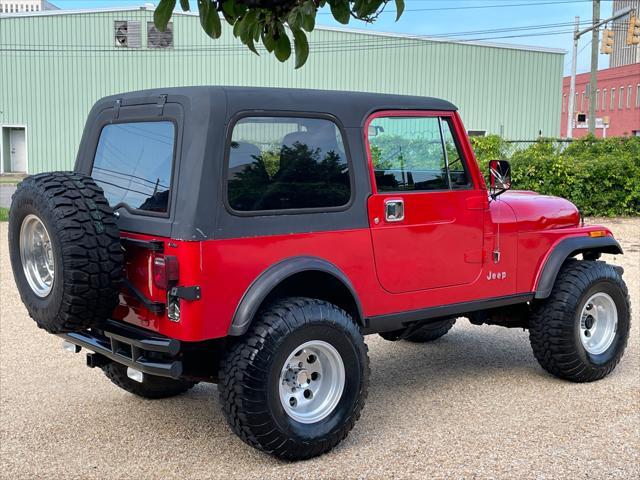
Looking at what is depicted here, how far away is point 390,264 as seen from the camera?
446 cm

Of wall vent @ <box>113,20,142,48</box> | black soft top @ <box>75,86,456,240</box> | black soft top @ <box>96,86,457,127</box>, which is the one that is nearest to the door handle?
black soft top @ <box>75,86,456,240</box>

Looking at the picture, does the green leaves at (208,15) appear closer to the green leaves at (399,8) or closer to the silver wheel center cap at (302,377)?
the green leaves at (399,8)

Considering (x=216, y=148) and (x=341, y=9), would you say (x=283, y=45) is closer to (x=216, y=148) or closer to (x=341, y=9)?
(x=341, y=9)

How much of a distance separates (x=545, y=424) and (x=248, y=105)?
261 cm

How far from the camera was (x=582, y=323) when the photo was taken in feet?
18.2

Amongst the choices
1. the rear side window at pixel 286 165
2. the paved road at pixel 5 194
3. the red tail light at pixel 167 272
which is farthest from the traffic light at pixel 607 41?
the red tail light at pixel 167 272

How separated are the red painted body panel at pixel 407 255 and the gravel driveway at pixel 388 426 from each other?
0.74 metres

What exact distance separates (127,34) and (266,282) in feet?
97.4

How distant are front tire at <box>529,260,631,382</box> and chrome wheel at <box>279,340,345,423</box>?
6.21ft

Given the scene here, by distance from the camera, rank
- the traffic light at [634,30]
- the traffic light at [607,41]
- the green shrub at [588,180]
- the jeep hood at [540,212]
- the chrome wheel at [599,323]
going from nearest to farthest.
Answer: the jeep hood at [540,212]
the chrome wheel at [599,323]
the green shrub at [588,180]
the traffic light at [634,30]
the traffic light at [607,41]

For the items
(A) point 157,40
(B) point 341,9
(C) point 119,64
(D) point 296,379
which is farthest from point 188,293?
(C) point 119,64

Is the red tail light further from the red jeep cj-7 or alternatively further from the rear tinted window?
the rear tinted window

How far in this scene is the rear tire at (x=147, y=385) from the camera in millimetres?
4859

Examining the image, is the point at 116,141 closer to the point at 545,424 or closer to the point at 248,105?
the point at 248,105
